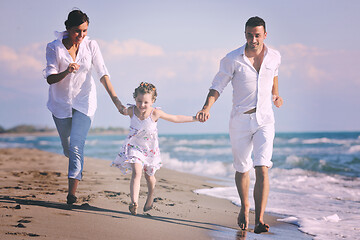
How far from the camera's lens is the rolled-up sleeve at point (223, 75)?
397cm

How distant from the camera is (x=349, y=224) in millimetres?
4688

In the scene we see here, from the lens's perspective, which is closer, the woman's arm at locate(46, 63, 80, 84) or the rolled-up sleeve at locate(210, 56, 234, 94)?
the rolled-up sleeve at locate(210, 56, 234, 94)

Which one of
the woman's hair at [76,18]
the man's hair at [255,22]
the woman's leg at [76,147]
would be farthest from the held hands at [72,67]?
the man's hair at [255,22]

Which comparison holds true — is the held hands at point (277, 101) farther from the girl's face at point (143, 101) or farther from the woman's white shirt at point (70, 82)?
the woman's white shirt at point (70, 82)

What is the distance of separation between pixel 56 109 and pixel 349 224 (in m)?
3.50

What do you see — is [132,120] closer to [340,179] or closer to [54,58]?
[54,58]

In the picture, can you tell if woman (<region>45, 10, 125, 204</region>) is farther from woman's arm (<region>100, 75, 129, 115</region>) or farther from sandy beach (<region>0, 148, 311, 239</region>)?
sandy beach (<region>0, 148, 311, 239</region>)

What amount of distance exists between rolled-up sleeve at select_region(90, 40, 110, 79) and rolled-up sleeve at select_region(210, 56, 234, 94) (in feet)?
4.07

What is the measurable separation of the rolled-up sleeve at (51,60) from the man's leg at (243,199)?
217 cm

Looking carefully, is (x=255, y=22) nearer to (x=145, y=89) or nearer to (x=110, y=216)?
(x=145, y=89)

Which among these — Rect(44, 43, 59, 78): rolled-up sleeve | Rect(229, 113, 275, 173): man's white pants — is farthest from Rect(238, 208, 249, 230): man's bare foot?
Rect(44, 43, 59, 78): rolled-up sleeve

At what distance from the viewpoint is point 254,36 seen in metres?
3.90

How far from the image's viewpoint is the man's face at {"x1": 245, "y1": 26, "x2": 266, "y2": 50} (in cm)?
388

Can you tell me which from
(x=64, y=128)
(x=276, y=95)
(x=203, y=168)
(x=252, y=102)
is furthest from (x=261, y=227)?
(x=203, y=168)
